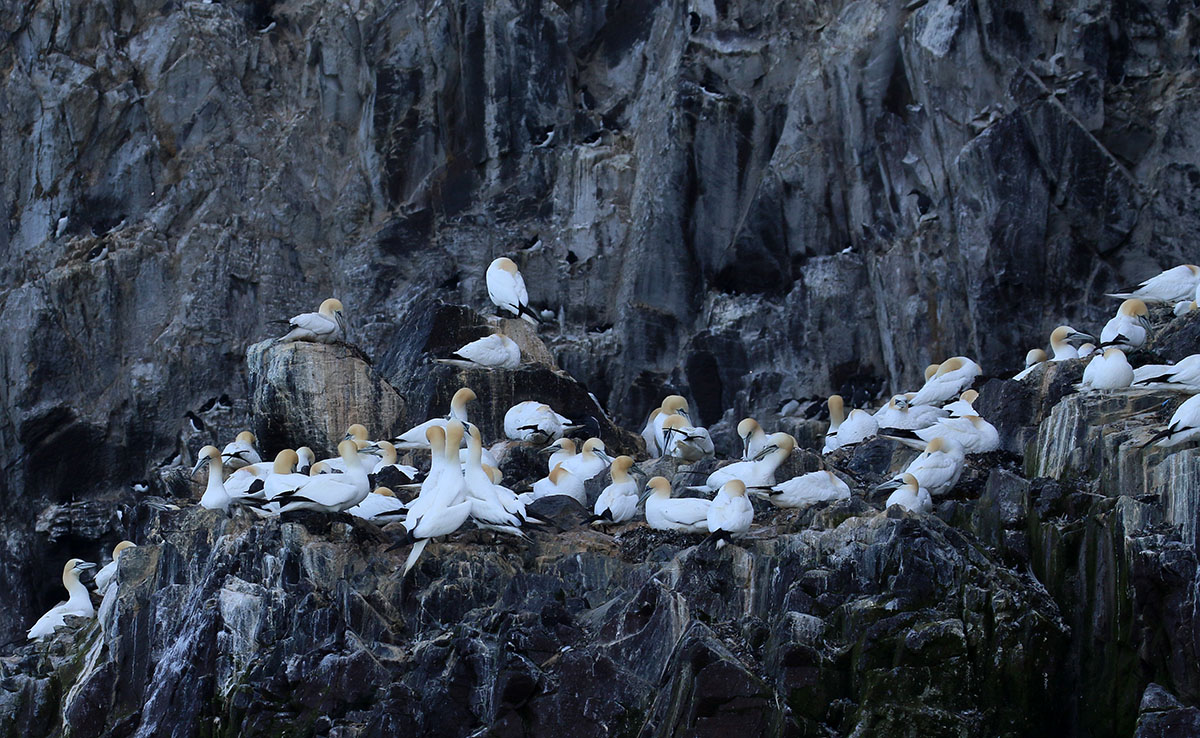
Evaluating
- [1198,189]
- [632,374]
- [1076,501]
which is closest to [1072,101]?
[1198,189]

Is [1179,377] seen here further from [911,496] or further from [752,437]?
[752,437]

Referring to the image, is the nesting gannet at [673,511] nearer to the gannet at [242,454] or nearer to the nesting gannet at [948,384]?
the nesting gannet at [948,384]

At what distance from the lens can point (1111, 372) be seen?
48.5 ft

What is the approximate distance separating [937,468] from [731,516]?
7.44 ft

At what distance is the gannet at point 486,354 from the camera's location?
18766mm

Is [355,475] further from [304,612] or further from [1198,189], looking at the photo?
[1198,189]

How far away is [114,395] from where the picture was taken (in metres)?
26.5

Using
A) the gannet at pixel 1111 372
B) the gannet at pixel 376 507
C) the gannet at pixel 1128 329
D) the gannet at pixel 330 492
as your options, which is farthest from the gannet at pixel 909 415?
the gannet at pixel 330 492

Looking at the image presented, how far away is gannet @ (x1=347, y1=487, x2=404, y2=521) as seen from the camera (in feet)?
47.9

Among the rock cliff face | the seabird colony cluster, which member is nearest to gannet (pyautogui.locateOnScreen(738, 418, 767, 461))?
the seabird colony cluster

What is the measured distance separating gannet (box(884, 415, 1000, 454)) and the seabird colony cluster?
14 millimetres

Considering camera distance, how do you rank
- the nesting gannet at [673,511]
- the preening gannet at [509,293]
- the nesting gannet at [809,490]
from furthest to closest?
the preening gannet at [509,293] → the nesting gannet at [809,490] → the nesting gannet at [673,511]

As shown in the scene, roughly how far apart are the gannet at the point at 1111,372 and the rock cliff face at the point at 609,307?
1.90 ft

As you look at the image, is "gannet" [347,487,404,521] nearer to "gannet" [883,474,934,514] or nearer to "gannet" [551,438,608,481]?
"gannet" [551,438,608,481]
